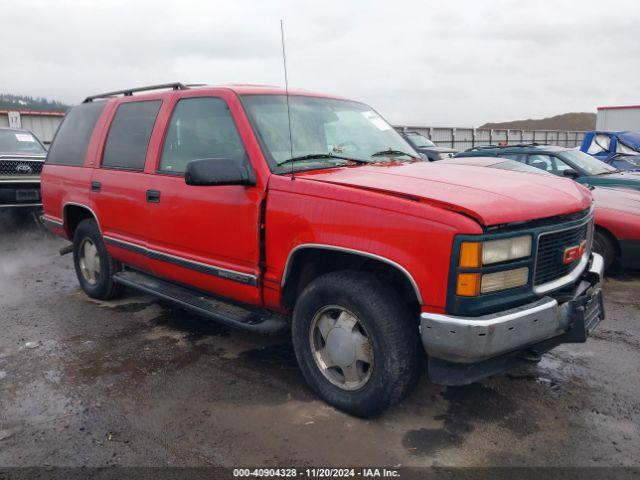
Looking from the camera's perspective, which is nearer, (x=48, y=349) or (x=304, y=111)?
(x=304, y=111)

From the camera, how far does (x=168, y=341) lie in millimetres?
4234

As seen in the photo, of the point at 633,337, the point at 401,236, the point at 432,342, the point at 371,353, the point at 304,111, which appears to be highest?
the point at 304,111

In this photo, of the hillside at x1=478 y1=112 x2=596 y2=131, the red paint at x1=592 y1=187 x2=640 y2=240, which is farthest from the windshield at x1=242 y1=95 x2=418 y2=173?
the hillside at x1=478 y1=112 x2=596 y2=131

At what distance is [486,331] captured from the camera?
2.48m

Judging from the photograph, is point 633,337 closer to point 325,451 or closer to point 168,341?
point 325,451

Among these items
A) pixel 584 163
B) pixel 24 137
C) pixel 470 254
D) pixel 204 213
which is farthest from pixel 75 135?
pixel 584 163

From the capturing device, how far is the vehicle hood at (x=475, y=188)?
262cm

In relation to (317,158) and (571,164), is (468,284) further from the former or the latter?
(571,164)

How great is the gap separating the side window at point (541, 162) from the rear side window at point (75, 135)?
6.18 meters

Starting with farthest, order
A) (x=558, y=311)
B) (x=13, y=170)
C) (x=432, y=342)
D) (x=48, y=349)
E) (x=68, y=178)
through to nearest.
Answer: (x=13, y=170) → (x=68, y=178) → (x=48, y=349) → (x=558, y=311) → (x=432, y=342)

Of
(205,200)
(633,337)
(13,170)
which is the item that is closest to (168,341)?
(205,200)

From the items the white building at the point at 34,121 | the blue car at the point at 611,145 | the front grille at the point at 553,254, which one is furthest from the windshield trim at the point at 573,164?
the white building at the point at 34,121

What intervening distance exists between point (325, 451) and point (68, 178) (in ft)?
12.6

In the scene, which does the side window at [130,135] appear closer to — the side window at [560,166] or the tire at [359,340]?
the tire at [359,340]
